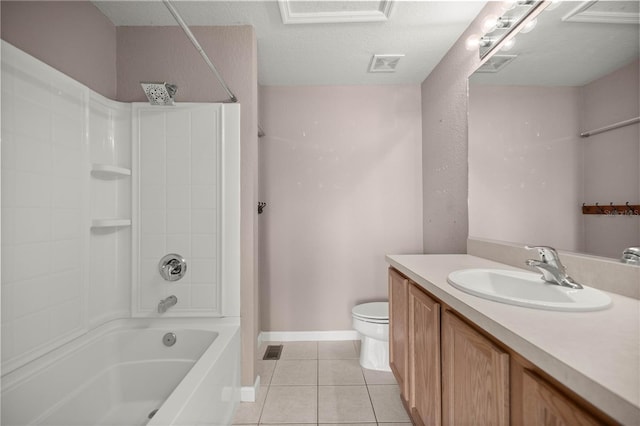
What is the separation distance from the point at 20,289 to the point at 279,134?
197 centimetres

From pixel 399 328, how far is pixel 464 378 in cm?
72

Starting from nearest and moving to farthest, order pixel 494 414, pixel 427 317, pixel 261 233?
1. pixel 494 414
2. pixel 427 317
3. pixel 261 233

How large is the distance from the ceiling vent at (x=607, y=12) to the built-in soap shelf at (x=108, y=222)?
242 cm

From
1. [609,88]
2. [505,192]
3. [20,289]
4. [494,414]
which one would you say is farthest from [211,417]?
[609,88]

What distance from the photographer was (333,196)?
8.53ft

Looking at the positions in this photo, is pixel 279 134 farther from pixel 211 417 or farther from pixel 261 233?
pixel 211 417

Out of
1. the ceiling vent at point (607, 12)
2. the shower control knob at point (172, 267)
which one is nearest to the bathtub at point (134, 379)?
the shower control knob at point (172, 267)

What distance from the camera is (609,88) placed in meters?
1.03

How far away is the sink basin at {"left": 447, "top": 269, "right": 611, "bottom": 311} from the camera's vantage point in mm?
783

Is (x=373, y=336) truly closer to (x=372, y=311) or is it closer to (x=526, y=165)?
(x=372, y=311)

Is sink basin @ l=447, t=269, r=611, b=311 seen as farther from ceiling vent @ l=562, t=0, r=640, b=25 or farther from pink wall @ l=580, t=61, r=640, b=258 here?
ceiling vent @ l=562, t=0, r=640, b=25

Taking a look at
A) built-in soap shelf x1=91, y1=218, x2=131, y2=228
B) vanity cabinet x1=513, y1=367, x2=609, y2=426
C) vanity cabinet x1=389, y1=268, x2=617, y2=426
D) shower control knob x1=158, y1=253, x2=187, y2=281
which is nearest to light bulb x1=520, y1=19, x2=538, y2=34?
vanity cabinet x1=389, y1=268, x2=617, y2=426

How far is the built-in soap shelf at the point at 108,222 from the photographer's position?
5.17 ft

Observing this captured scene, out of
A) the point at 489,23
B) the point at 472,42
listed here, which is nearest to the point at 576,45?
the point at 489,23
